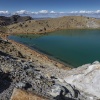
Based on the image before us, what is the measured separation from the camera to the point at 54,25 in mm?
144000

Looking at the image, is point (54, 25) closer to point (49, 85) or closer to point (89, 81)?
point (89, 81)

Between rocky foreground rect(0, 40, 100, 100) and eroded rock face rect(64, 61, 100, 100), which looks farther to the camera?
eroded rock face rect(64, 61, 100, 100)

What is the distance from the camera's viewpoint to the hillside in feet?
424

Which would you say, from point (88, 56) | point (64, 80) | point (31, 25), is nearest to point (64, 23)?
point (31, 25)

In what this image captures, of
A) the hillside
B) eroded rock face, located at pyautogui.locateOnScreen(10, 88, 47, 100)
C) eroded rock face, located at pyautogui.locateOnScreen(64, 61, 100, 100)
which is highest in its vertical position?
eroded rock face, located at pyautogui.locateOnScreen(10, 88, 47, 100)

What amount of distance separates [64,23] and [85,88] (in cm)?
12787

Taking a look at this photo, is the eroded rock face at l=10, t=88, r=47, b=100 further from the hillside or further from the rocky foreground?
the hillside

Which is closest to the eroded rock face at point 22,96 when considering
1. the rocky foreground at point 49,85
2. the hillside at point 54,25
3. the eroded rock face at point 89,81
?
the rocky foreground at point 49,85

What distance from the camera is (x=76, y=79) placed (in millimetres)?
22672

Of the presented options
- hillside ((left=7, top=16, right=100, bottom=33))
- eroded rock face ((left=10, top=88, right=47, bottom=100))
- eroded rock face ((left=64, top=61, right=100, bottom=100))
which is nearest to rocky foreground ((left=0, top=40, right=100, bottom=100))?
eroded rock face ((left=64, top=61, right=100, bottom=100))

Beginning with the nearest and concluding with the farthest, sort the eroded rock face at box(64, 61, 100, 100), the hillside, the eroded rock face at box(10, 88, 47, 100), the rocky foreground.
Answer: the eroded rock face at box(10, 88, 47, 100) < the rocky foreground < the eroded rock face at box(64, 61, 100, 100) < the hillside

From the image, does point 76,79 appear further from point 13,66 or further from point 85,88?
point 13,66

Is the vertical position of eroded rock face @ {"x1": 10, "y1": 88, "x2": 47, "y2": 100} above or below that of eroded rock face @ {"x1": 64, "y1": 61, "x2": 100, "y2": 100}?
above

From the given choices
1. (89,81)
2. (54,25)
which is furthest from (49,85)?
(54,25)
